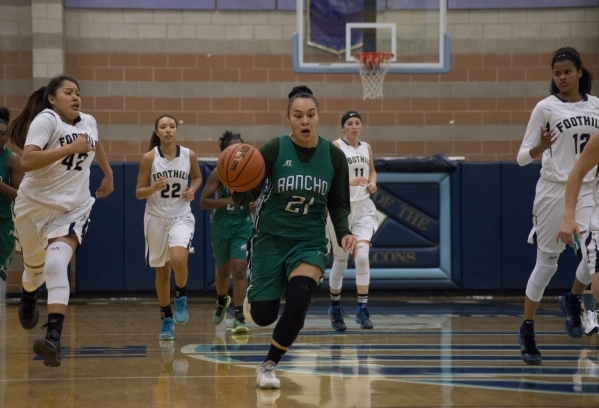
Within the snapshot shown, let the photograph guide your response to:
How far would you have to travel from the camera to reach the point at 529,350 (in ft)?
20.2

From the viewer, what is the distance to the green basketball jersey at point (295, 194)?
5336 millimetres

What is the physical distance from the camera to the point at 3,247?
7.39m

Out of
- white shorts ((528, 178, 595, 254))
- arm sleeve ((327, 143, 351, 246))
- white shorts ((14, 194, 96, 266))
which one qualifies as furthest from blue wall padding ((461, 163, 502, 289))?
white shorts ((14, 194, 96, 266))

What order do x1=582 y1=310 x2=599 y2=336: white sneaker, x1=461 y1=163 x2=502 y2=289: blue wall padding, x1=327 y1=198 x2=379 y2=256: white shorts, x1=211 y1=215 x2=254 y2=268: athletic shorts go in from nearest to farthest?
x1=582 y1=310 x2=599 y2=336: white sneaker < x1=211 y1=215 x2=254 y2=268: athletic shorts < x1=327 y1=198 x2=379 y2=256: white shorts < x1=461 y1=163 x2=502 y2=289: blue wall padding

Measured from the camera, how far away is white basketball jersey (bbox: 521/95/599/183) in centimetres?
613

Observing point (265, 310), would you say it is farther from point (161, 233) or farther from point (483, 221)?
point (483, 221)

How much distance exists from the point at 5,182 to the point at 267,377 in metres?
3.40

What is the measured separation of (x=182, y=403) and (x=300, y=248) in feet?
3.74

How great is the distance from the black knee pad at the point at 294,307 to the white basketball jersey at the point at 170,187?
2908mm

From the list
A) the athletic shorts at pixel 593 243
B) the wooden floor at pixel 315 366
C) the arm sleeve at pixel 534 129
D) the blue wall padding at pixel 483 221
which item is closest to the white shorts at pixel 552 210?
the arm sleeve at pixel 534 129

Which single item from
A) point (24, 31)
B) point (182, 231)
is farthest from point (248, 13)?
point (182, 231)

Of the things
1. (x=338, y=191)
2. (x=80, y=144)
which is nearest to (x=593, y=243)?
(x=338, y=191)

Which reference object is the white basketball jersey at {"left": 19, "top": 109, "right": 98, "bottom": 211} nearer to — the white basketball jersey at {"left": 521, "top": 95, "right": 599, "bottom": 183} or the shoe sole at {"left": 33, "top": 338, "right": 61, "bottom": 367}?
the shoe sole at {"left": 33, "top": 338, "right": 61, "bottom": 367}

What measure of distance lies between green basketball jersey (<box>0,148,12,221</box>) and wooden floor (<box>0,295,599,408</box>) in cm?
109
